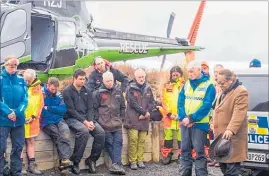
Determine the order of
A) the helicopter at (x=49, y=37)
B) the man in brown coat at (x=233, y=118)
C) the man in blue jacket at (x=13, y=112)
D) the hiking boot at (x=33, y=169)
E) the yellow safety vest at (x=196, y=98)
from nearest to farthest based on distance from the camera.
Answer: the man in brown coat at (x=233, y=118), the man in blue jacket at (x=13, y=112), the yellow safety vest at (x=196, y=98), the hiking boot at (x=33, y=169), the helicopter at (x=49, y=37)

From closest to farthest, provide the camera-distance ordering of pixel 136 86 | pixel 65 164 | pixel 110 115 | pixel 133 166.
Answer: pixel 65 164, pixel 110 115, pixel 133 166, pixel 136 86

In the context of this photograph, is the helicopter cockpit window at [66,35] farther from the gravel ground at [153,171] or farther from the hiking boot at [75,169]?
the hiking boot at [75,169]

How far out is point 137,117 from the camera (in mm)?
8734

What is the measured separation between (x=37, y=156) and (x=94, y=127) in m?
1.02

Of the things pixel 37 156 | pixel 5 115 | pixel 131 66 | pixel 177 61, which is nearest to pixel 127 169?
pixel 37 156

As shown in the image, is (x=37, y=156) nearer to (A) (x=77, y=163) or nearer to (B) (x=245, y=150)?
(A) (x=77, y=163)

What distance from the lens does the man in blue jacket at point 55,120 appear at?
761cm

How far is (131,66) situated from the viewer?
858 inches

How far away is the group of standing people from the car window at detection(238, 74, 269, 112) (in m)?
0.61

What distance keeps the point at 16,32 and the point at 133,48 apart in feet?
19.7

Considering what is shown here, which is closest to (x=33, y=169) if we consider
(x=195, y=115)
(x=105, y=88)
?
(x=105, y=88)

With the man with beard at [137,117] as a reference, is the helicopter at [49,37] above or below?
above

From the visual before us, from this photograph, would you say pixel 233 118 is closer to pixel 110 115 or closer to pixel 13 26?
pixel 110 115

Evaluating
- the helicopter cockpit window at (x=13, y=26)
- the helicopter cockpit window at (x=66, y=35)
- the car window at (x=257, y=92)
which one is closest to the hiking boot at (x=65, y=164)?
the car window at (x=257, y=92)
